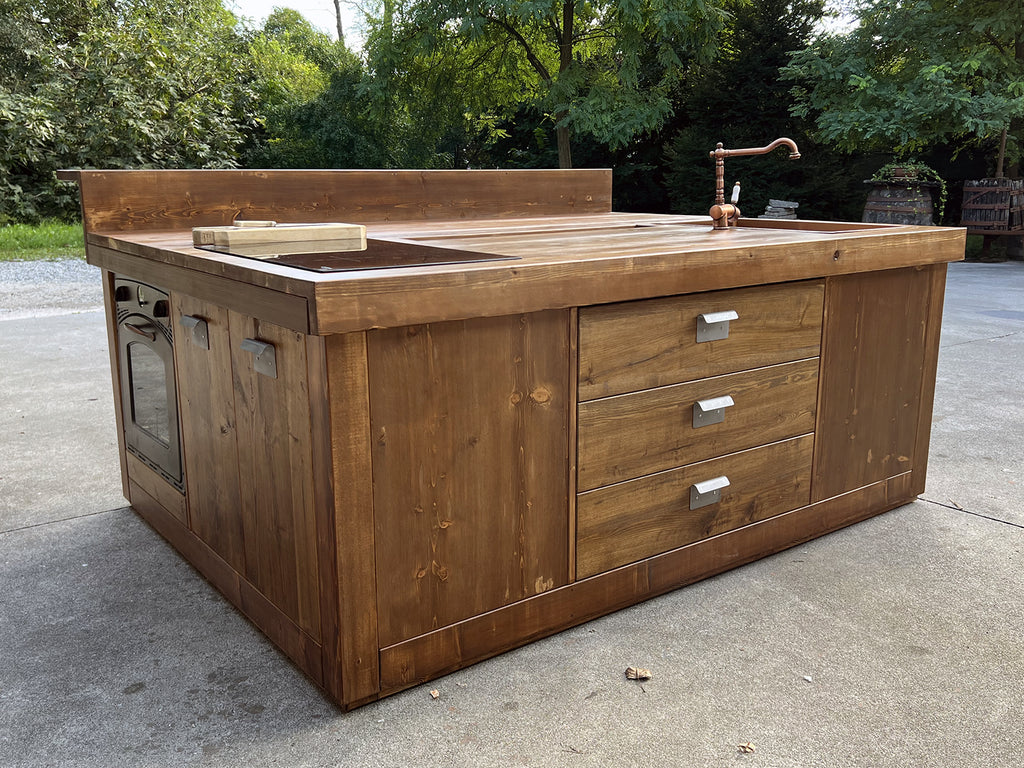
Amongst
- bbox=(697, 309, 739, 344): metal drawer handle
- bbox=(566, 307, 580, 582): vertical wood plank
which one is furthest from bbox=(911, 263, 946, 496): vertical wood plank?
bbox=(566, 307, 580, 582): vertical wood plank

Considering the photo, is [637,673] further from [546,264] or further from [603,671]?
[546,264]

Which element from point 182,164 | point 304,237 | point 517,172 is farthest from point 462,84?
point 304,237

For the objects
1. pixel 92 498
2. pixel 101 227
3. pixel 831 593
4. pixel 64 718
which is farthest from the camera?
pixel 92 498

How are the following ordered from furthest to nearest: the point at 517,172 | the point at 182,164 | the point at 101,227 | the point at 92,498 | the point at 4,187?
the point at 182,164
the point at 4,187
the point at 517,172
the point at 92,498
the point at 101,227

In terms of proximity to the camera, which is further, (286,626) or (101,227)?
(101,227)

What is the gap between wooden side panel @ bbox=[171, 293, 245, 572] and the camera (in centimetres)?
216

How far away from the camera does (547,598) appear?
85.6 inches

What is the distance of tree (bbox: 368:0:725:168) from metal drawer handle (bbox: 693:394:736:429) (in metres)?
12.0

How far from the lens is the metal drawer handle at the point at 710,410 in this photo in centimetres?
235

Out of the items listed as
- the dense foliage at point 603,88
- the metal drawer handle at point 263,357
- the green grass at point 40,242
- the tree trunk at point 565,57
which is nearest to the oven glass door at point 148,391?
the metal drawer handle at point 263,357

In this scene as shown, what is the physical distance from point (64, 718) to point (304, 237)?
1.18 meters

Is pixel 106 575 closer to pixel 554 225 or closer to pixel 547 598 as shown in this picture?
pixel 547 598

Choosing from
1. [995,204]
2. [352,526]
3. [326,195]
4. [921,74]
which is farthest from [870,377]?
[921,74]

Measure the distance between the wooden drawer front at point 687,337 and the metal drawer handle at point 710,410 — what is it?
69 mm
